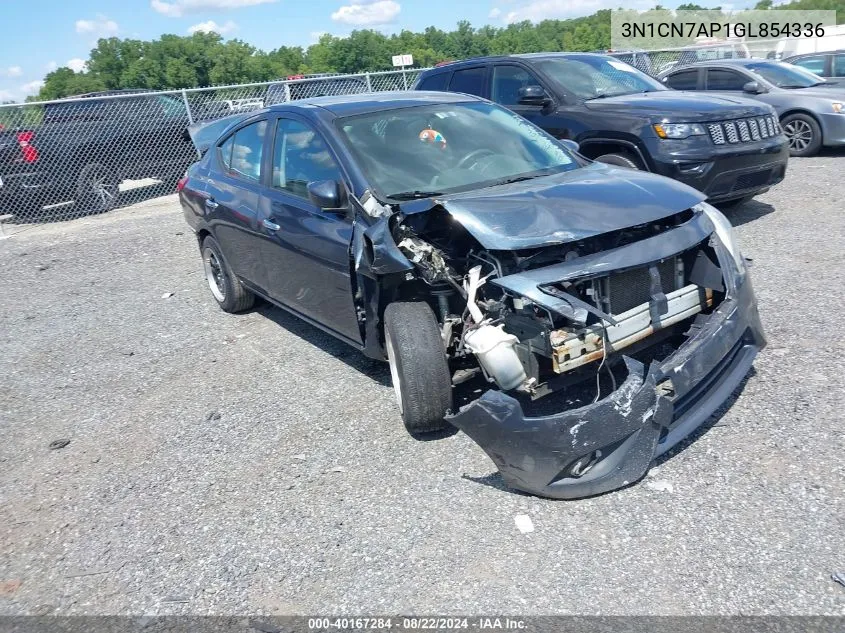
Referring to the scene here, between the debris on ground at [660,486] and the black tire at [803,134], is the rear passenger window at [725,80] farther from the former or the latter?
the debris on ground at [660,486]

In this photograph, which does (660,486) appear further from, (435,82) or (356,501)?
(435,82)

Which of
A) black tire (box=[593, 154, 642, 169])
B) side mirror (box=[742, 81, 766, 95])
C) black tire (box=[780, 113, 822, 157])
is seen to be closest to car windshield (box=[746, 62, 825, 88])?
black tire (box=[780, 113, 822, 157])

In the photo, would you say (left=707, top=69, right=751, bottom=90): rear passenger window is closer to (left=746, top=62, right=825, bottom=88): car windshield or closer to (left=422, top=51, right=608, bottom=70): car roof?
(left=746, top=62, right=825, bottom=88): car windshield

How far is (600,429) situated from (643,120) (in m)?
4.93

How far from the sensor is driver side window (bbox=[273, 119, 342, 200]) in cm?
464

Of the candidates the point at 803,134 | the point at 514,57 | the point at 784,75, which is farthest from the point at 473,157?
the point at 784,75

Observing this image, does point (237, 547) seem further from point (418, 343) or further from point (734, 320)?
point (734, 320)

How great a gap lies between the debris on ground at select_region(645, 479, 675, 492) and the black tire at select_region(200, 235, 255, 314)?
400 cm

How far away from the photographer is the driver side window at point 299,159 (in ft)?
15.2

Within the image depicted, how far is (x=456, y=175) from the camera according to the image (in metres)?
4.55

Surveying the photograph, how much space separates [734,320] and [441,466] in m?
1.65

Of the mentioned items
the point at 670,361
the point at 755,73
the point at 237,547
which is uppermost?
the point at 755,73

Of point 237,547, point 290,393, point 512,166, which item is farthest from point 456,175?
point 237,547

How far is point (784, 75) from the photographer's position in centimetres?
A: 1190
